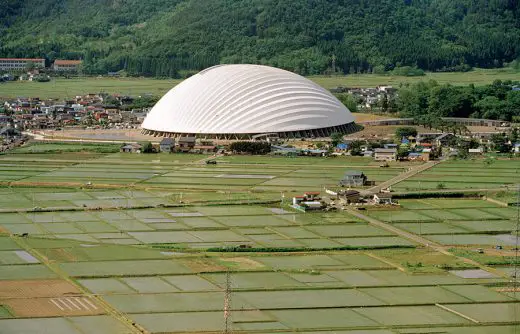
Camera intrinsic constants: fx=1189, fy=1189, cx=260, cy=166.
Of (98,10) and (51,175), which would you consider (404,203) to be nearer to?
(51,175)

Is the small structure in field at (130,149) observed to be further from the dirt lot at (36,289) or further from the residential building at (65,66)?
the residential building at (65,66)

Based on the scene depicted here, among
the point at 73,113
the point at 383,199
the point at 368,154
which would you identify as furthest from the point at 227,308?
the point at 73,113

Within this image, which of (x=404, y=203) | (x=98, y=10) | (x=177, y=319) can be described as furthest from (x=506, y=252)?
(x=98, y=10)

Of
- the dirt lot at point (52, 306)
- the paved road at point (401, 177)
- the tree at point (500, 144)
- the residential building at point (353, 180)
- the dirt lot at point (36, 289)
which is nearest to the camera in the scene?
the dirt lot at point (52, 306)

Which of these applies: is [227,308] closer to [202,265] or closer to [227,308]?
[227,308]

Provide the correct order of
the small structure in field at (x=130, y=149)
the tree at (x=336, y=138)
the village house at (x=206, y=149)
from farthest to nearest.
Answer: the tree at (x=336, y=138) < the small structure in field at (x=130, y=149) < the village house at (x=206, y=149)

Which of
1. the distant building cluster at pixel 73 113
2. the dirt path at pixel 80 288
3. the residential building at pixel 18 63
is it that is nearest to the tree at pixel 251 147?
the distant building cluster at pixel 73 113
